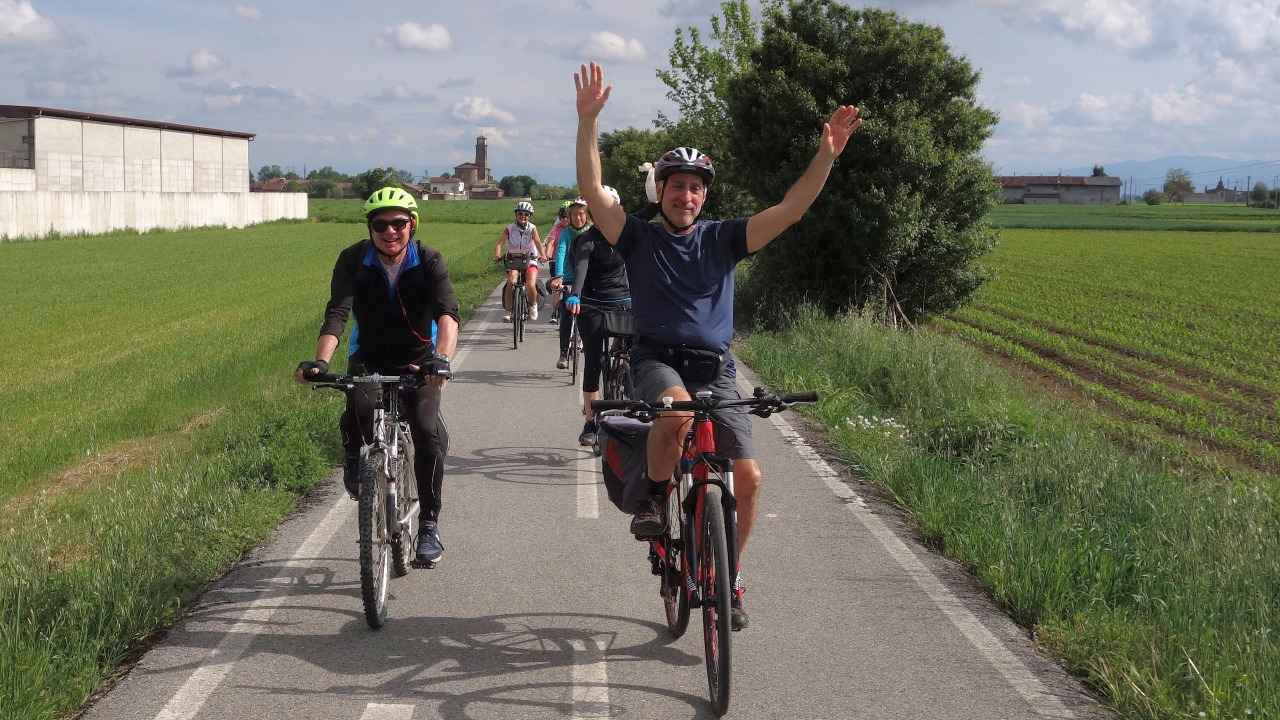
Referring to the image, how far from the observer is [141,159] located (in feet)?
242

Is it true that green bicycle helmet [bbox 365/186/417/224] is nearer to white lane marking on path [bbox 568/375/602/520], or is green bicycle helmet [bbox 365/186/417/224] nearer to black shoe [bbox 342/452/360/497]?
black shoe [bbox 342/452/360/497]

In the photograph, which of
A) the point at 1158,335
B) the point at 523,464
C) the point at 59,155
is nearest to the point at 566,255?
the point at 523,464

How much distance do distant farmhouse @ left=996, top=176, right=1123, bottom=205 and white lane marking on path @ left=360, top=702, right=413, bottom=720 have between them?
603ft

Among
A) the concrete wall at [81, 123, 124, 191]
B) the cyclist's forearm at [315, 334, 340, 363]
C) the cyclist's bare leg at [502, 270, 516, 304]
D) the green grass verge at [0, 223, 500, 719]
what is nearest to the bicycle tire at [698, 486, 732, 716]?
the cyclist's forearm at [315, 334, 340, 363]

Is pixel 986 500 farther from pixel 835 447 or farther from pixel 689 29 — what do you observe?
pixel 689 29

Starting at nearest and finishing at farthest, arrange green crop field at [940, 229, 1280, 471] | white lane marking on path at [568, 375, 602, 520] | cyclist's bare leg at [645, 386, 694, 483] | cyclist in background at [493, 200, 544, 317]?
cyclist's bare leg at [645, 386, 694, 483] → white lane marking on path at [568, 375, 602, 520] → green crop field at [940, 229, 1280, 471] → cyclist in background at [493, 200, 544, 317]

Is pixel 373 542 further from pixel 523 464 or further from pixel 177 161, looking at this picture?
pixel 177 161

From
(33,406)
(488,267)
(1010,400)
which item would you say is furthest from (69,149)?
(1010,400)

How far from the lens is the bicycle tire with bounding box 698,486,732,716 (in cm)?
434

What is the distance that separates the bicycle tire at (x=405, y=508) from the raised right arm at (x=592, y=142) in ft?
5.55

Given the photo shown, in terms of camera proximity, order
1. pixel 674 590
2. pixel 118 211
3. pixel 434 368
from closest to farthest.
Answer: pixel 674 590, pixel 434 368, pixel 118 211

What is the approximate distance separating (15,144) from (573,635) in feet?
226

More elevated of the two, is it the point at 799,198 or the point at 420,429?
the point at 799,198

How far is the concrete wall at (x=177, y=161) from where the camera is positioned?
76375 millimetres
